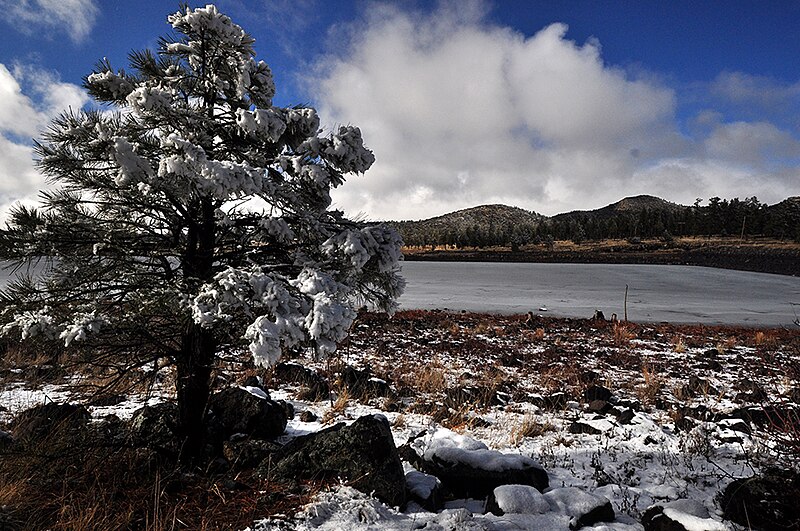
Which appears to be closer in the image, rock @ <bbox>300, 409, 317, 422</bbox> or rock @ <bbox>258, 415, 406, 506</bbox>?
rock @ <bbox>258, 415, 406, 506</bbox>

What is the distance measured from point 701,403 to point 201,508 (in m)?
8.89

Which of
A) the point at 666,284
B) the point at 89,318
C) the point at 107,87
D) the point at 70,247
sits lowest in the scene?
the point at 666,284

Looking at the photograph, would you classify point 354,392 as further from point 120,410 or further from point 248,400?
point 120,410

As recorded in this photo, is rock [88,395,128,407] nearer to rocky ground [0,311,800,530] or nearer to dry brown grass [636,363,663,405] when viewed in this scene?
rocky ground [0,311,800,530]

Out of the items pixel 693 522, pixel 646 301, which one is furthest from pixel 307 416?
pixel 646 301

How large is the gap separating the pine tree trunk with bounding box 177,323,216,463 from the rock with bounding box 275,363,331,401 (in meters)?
3.42

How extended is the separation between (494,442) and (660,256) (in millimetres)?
105019

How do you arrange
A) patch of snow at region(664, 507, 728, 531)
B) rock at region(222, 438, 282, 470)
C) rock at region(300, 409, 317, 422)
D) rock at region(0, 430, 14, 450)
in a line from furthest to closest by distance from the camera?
rock at region(300, 409, 317, 422), rock at region(222, 438, 282, 470), rock at region(0, 430, 14, 450), patch of snow at region(664, 507, 728, 531)

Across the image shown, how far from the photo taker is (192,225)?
4555mm

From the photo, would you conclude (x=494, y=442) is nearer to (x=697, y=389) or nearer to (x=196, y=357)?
(x=196, y=357)

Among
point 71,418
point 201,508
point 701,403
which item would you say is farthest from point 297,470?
point 701,403

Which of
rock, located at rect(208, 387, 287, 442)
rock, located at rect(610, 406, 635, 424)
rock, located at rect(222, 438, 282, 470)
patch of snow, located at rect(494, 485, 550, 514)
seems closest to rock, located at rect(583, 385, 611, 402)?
rock, located at rect(610, 406, 635, 424)

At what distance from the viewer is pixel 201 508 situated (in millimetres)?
3912

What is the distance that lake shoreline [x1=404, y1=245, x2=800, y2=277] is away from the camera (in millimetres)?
74188
